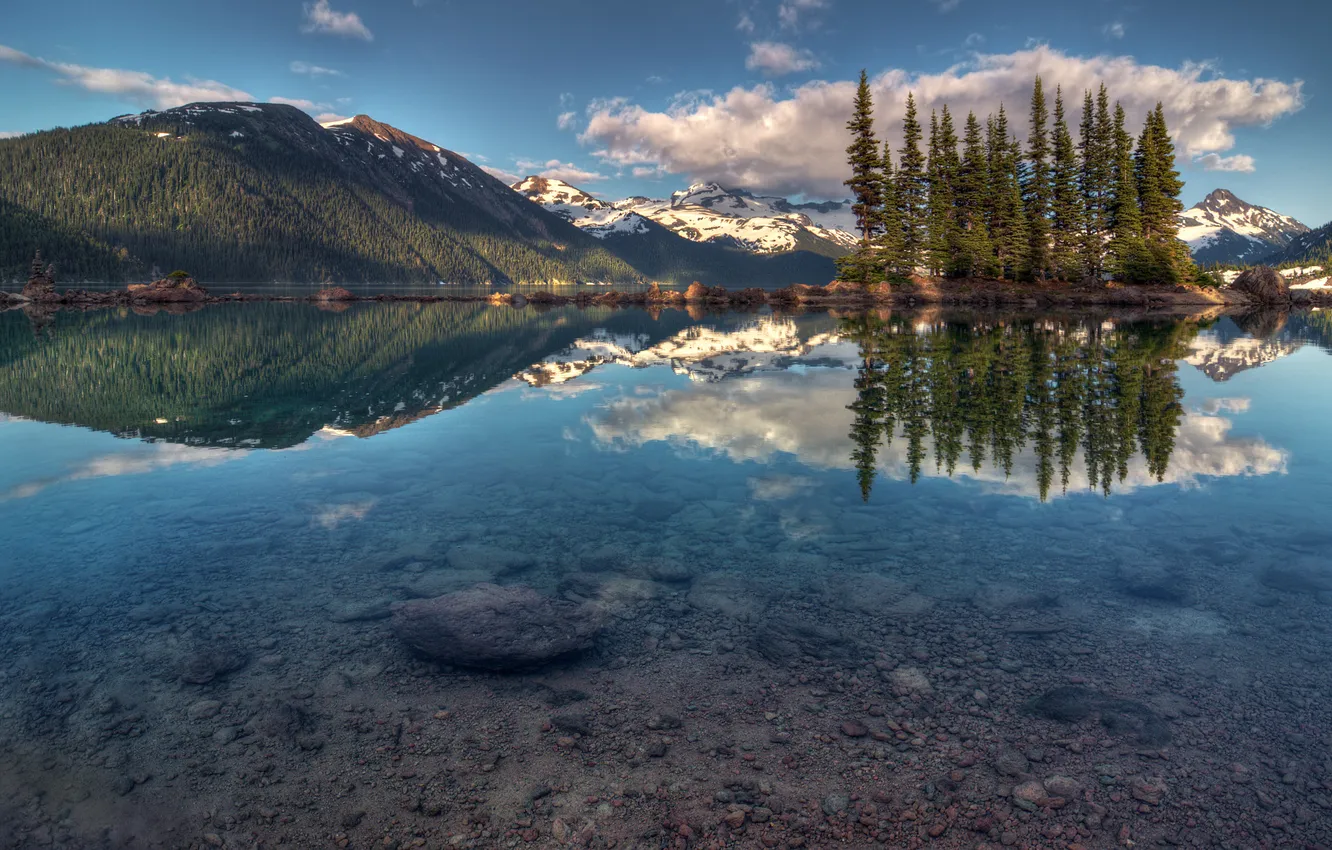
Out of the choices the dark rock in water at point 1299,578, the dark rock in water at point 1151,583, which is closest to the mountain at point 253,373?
the dark rock in water at point 1151,583

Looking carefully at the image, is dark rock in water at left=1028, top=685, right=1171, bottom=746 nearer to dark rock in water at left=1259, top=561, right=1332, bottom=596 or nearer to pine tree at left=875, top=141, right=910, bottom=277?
dark rock in water at left=1259, top=561, right=1332, bottom=596

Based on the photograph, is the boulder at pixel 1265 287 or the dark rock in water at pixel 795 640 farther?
the boulder at pixel 1265 287

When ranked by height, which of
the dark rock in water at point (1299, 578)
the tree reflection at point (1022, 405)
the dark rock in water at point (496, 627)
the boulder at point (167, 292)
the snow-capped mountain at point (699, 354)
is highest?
the boulder at point (167, 292)

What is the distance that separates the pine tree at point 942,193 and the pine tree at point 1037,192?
8548 mm

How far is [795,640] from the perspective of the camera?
670 centimetres

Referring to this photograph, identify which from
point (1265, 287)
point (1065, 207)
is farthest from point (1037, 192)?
point (1265, 287)

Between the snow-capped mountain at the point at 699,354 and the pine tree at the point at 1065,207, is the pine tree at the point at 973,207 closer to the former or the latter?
the pine tree at the point at 1065,207

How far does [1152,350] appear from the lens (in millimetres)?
30219

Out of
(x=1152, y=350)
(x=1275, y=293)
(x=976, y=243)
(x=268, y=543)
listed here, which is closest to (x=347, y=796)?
(x=268, y=543)

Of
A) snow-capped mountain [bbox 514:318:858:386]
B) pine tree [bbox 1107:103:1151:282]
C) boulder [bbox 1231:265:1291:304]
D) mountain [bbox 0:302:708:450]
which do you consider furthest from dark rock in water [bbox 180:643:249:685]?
boulder [bbox 1231:265:1291:304]

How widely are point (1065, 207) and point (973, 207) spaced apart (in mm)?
10439

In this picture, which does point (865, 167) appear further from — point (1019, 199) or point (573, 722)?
point (573, 722)

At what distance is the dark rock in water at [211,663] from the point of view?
6164 millimetres

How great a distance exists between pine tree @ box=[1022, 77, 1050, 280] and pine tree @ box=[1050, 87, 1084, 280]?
1034 mm
